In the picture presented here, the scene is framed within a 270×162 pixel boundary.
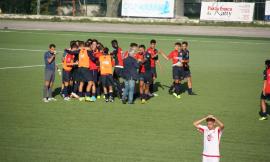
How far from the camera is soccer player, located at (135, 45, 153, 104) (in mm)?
21648

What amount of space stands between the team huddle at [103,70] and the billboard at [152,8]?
124 feet

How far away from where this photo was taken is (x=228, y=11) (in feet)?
186

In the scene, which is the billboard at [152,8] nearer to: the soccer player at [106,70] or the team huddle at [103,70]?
the team huddle at [103,70]

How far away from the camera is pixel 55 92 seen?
78.3 feet

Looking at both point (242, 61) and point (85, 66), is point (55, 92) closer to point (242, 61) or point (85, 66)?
point (85, 66)

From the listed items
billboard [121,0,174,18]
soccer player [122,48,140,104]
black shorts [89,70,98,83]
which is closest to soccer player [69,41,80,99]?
black shorts [89,70,98,83]

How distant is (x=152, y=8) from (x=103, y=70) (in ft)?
130

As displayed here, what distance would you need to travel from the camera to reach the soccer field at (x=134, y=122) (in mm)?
14781

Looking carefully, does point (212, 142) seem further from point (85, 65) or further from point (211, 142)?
point (85, 65)

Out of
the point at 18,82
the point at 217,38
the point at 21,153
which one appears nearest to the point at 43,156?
the point at 21,153

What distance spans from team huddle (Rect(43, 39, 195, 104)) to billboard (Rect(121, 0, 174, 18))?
3765 centimetres

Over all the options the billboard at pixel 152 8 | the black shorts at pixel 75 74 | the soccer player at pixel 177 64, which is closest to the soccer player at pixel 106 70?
the black shorts at pixel 75 74

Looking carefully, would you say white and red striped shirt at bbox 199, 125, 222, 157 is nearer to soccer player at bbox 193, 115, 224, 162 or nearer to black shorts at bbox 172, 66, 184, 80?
soccer player at bbox 193, 115, 224, 162

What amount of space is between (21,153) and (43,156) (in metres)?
0.65
